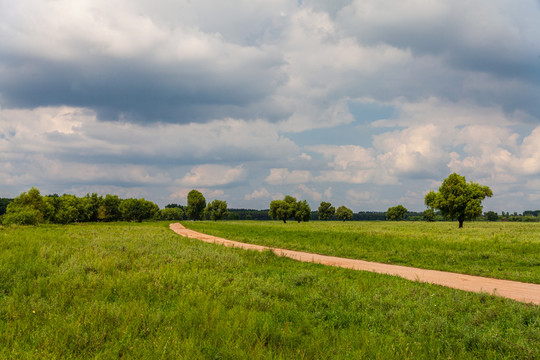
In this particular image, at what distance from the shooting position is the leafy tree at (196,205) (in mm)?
129250

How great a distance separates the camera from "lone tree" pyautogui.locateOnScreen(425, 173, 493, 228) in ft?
181

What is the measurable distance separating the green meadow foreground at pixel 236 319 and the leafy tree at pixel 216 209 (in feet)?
387

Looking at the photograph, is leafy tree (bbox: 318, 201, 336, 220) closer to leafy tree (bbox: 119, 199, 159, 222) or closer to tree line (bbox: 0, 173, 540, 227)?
tree line (bbox: 0, 173, 540, 227)

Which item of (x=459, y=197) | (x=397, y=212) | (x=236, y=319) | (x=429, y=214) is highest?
(x=459, y=197)

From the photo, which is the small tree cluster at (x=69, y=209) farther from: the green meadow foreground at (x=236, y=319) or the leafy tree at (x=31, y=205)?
the green meadow foreground at (x=236, y=319)

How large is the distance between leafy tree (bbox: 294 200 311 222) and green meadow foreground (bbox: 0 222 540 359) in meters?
98.5

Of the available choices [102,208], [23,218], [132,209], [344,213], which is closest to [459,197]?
[23,218]

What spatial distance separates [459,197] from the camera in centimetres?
5519

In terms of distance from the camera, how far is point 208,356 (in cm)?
533

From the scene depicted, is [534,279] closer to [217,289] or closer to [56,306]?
Answer: [217,289]

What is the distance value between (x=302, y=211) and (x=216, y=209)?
39047mm

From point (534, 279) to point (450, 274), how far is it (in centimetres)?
344

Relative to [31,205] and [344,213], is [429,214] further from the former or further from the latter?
[31,205]

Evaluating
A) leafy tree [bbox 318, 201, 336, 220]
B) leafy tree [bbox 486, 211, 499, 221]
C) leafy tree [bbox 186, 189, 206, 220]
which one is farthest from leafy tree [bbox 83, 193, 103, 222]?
leafy tree [bbox 486, 211, 499, 221]
